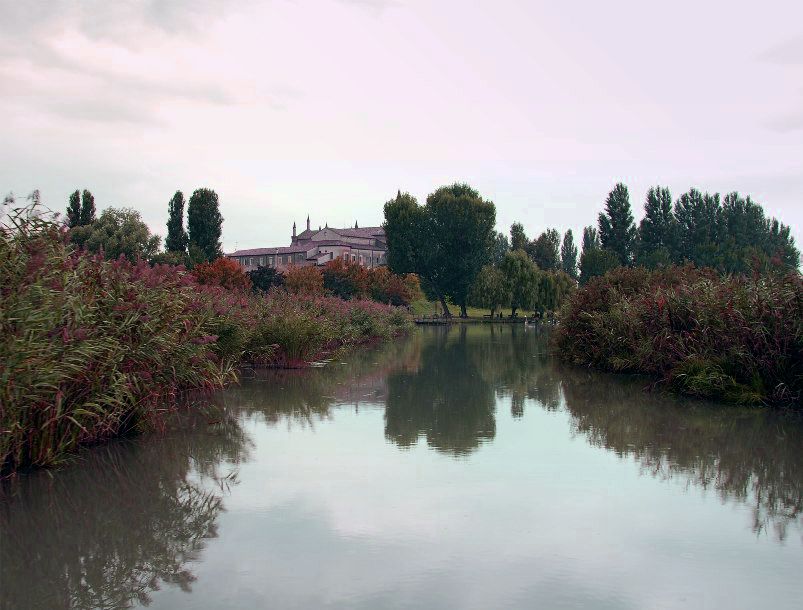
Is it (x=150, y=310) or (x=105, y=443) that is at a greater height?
(x=150, y=310)

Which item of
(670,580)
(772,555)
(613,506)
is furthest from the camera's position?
(613,506)

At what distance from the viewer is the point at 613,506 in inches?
275

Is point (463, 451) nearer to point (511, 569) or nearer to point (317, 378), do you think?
point (511, 569)

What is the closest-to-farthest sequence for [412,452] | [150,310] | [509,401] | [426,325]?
[412,452] < [150,310] < [509,401] < [426,325]

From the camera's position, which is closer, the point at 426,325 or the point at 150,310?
the point at 150,310

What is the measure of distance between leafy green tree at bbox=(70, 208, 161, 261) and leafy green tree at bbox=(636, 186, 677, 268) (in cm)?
4631

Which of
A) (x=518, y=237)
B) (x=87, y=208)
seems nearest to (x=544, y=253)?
(x=518, y=237)

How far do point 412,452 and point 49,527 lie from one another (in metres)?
4.16

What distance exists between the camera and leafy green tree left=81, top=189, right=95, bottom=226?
6400 cm

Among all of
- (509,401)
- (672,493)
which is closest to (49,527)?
(672,493)

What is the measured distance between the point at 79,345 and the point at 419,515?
4.04 metres

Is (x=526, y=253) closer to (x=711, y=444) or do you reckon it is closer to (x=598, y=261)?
(x=598, y=261)

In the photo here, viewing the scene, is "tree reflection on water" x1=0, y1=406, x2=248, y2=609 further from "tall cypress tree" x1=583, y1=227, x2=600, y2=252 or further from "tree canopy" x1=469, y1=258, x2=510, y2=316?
"tall cypress tree" x1=583, y1=227, x2=600, y2=252

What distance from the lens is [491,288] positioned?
65375mm
